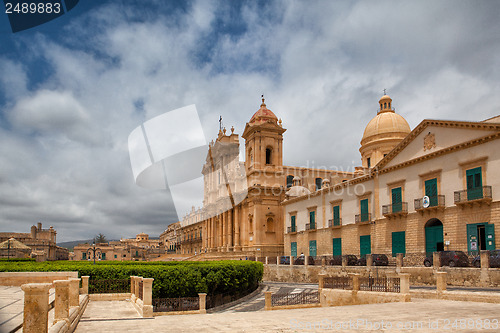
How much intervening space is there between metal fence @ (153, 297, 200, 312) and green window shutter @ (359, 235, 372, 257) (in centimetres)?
1488

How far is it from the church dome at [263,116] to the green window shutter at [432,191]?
85.8 ft

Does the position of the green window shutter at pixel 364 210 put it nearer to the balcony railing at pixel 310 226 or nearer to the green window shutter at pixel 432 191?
the green window shutter at pixel 432 191

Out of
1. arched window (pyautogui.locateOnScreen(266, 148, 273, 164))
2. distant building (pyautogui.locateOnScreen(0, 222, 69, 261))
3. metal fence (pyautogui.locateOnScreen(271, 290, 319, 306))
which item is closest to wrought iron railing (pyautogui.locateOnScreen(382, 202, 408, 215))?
metal fence (pyautogui.locateOnScreen(271, 290, 319, 306))

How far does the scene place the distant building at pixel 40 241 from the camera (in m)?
63.7

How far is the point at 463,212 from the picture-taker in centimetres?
2378

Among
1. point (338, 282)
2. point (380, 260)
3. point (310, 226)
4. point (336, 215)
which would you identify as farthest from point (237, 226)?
point (338, 282)

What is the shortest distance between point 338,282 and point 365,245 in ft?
39.8

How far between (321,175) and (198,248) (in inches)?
1144

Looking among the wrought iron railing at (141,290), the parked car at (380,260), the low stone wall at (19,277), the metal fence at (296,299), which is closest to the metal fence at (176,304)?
the wrought iron railing at (141,290)

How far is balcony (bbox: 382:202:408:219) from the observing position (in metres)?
27.7

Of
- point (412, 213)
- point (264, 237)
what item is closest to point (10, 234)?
point (264, 237)

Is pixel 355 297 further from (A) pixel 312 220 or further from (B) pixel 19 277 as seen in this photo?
(A) pixel 312 220

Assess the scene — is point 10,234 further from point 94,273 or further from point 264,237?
point 94,273

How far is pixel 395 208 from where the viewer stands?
28312mm
